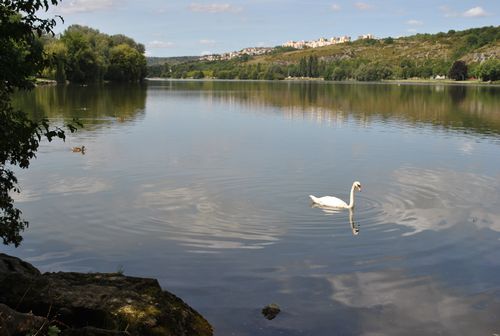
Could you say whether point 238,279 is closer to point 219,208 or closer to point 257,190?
point 219,208

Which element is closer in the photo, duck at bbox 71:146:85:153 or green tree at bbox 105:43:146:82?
duck at bbox 71:146:85:153

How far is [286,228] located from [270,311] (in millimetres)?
7931

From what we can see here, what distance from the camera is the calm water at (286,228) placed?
14430mm

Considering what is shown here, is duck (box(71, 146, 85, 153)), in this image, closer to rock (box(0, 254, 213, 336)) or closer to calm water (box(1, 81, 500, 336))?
calm water (box(1, 81, 500, 336))

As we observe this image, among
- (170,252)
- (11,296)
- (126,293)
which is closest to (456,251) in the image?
(170,252)

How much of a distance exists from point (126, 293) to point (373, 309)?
7.02m

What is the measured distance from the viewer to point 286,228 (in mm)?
21531

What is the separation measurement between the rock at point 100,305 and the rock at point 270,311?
10.3 feet

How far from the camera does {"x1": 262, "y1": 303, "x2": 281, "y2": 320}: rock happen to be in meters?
13.6

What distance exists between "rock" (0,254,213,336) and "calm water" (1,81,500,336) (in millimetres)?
2964

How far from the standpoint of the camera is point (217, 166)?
34.3 m

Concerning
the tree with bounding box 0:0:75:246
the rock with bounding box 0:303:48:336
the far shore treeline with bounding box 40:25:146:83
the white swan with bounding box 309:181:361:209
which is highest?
the far shore treeline with bounding box 40:25:146:83

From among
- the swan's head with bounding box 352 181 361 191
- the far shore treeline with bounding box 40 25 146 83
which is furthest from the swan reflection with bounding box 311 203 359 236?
the far shore treeline with bounding box 40 25 146 83

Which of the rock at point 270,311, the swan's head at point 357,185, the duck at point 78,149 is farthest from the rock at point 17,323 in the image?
the duck at point 78,149
